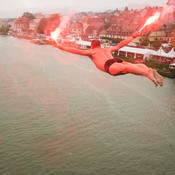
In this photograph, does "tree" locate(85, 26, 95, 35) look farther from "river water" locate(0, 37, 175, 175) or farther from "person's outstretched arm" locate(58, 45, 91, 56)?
"person's outstretched arm" locate(58, 45, 91, 56)

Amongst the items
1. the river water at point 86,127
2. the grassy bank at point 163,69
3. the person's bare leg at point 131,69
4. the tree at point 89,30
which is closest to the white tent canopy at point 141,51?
the grassy bank at point 163,69

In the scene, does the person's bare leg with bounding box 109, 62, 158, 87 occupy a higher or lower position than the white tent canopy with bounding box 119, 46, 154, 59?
higher

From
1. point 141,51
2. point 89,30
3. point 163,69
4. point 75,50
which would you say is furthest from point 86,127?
point 89,30

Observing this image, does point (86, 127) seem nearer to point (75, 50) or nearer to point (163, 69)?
point (75, 50)

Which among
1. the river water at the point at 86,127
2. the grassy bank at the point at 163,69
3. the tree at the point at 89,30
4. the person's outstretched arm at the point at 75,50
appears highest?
the tree at the point at 89,30

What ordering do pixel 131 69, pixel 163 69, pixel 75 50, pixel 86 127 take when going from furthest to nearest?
pixel 163 69, pixel 86 127, pixel 75 50, pixel 131 69

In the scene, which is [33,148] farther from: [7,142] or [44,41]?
[44,41]

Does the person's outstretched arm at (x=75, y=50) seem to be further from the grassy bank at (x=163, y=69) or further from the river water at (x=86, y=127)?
the grassy bank at (x=163, y=69)

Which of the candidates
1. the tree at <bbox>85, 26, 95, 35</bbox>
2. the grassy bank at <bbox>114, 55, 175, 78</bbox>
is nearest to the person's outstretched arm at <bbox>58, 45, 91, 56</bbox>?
the grassy bank at <bbox>114, 55, 175, 78</bbox>
